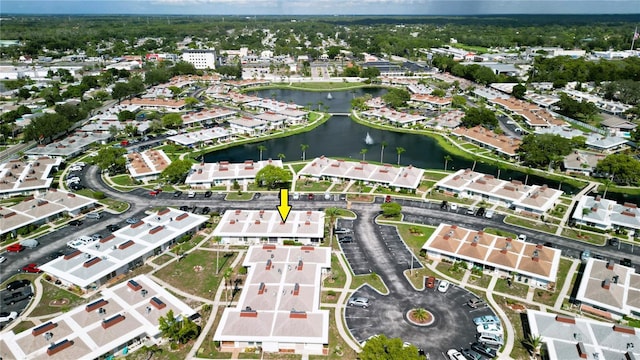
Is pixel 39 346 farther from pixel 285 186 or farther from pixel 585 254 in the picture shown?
pixel 585 254

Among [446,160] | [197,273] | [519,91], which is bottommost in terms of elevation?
[197,273]

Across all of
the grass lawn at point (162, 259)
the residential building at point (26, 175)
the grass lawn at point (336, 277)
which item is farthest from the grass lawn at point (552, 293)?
the residential building at point (26, 175)

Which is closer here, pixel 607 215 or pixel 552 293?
pixel 552 293

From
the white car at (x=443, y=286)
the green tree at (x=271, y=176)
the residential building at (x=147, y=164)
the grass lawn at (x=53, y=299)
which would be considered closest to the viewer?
the grass lawn at (x=53, y=299)

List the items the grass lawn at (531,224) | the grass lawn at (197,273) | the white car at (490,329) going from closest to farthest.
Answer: the white car at (490,329)
the grass lawn at (197,273)
the grass lawn at (531,224)

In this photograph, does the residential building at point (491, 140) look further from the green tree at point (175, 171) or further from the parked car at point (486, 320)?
the green tree at point (175, 171)

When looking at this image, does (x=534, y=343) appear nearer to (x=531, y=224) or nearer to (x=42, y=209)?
(x=531, y=224)

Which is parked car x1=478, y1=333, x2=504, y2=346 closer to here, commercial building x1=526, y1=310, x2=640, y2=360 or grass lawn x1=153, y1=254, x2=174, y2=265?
commercial building x1=526, y1=310, x2=640, y2=360

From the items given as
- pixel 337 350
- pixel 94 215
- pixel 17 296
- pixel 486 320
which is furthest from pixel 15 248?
pixel 486 320
